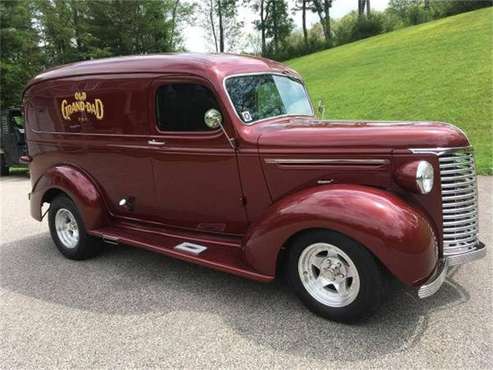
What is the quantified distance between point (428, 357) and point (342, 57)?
27366 mm

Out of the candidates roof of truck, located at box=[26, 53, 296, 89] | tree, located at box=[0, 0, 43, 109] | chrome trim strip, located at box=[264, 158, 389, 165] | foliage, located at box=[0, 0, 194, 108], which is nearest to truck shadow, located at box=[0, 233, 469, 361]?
chrome trim strip, located at box=[264, 158, 389, 165]

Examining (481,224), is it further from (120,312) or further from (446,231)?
(120,312)

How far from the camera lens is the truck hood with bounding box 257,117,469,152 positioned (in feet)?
11.7

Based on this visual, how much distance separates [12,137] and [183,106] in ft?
37.8

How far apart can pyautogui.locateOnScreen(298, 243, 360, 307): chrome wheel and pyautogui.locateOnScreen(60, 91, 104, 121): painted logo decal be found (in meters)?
2.88

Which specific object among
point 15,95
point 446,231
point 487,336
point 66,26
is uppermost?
point 66,26

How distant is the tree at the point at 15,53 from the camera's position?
21391mm

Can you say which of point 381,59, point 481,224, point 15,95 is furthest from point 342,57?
point 481,224

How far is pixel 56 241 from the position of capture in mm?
5695

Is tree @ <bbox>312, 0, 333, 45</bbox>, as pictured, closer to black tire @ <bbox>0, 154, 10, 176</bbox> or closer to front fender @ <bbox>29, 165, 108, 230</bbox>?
black tire @ <bbox>0, 154, 10, 176</bbox>

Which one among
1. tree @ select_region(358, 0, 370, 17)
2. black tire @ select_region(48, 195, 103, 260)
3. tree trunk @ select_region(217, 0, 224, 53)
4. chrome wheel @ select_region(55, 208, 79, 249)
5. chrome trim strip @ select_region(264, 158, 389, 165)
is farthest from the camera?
tree trunk @ select_region(217, 0, 224, 53)

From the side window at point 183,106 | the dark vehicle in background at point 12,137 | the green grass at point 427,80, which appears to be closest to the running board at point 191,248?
the side window at point 183,106

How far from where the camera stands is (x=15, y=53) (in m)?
22.4

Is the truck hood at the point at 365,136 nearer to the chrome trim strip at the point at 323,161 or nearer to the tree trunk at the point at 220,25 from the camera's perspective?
the chrome trim strip at the point at 323,161
